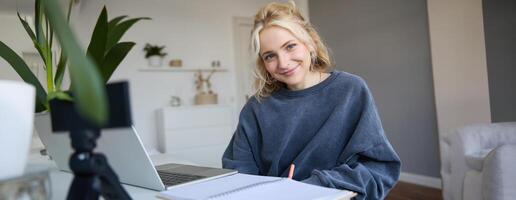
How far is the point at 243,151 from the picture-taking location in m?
1.04

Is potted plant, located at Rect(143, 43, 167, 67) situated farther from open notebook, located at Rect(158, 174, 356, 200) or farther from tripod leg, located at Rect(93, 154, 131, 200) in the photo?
tripod leg, located at Rect(93, 154, 131, 200)

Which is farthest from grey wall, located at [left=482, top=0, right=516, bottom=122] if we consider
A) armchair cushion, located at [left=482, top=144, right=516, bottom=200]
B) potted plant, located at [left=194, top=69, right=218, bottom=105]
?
potted plant, located at [left=194, top=69, right=218, bottom=105]

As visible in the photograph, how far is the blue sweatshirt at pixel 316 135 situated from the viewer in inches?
32.9

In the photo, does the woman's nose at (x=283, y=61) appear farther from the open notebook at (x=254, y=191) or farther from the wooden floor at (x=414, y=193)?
the wooden floor at (x=414, y=193)

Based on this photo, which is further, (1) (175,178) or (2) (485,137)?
(2) (485,137)

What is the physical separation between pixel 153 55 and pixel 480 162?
3156 millimetres

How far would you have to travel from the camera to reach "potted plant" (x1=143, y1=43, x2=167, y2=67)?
3951 millimetres

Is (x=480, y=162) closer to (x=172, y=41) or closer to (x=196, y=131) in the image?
(x=196, y=131)

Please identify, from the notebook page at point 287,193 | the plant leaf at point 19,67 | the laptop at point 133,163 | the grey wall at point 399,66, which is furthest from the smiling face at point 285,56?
the grey wall at point 399,66

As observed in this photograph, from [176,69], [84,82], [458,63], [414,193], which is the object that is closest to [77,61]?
[84,82]

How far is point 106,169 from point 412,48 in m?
3.33

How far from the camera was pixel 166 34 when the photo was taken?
4121 millimetres

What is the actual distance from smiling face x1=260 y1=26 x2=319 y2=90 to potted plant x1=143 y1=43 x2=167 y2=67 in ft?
10.1

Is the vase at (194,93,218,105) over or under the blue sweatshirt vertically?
over
